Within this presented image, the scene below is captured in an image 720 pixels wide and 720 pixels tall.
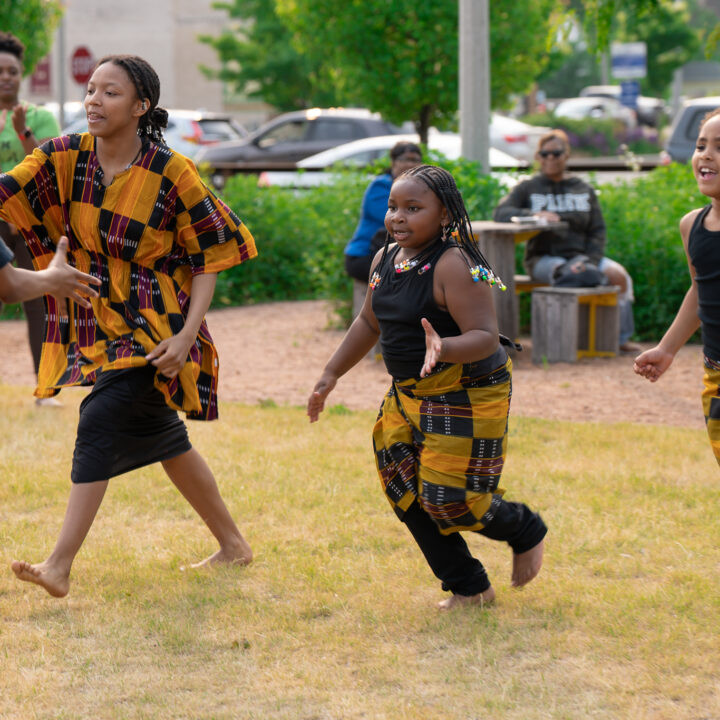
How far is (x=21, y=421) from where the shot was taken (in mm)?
6711

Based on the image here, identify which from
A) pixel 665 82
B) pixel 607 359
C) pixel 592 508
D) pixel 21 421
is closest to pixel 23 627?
pixel 592 508

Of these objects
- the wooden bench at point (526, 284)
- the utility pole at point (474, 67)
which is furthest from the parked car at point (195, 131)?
the wooden bench at point (526, 284)

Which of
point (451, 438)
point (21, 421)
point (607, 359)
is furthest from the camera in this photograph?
point (607, 359)

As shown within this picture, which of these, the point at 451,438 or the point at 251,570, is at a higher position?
A: the point at 451,438

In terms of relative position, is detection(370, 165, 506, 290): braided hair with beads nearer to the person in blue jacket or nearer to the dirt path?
the dirt path

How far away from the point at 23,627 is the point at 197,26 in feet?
160

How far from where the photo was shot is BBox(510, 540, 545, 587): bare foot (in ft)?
13.3

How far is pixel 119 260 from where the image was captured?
3961 millimetres

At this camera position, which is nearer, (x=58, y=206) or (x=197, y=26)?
(x=58, y=206)

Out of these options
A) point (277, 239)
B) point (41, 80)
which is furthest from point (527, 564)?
point (41, 80)

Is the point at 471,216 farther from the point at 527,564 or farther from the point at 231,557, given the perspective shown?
the point at 527,564

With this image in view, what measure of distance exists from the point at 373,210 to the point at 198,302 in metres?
4.21

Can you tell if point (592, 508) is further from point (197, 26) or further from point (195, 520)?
point (197, 26)

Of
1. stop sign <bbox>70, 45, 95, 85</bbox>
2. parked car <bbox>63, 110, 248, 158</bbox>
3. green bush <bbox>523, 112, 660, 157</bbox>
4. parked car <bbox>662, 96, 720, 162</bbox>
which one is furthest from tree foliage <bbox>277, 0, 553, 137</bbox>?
green bush <bbox>523, 112, 660, 157</bbox>
